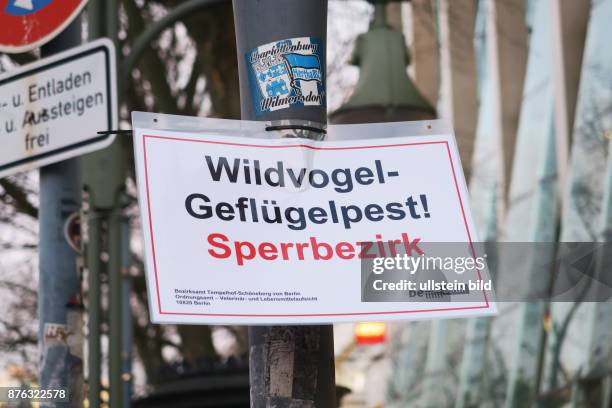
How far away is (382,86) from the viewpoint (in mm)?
8766

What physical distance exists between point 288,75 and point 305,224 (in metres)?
0.40

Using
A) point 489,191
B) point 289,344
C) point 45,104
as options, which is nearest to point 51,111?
point 45,104

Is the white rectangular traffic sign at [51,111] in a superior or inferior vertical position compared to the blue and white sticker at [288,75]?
superior

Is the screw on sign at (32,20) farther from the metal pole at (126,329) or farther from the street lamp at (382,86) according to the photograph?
the metal pole at (126,329)

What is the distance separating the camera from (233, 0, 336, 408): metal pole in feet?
10.2

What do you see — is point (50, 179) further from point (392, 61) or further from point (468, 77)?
point (468, 77)

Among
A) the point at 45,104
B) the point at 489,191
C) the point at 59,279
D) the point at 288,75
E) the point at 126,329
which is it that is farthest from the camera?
the point at 489,191

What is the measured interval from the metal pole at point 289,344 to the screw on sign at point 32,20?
2.03 m

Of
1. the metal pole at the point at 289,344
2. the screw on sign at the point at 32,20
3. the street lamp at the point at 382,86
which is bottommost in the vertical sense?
the metal pole at the point at 289,344

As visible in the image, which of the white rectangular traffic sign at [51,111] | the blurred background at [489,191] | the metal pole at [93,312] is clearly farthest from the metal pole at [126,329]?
the white rectangular traffic sign at [51,111]

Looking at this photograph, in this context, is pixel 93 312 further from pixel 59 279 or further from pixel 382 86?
pixel 382 86

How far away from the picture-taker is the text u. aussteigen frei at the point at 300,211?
3111 millimetres

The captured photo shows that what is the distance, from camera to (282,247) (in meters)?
3.13

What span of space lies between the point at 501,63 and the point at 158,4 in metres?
8.24
